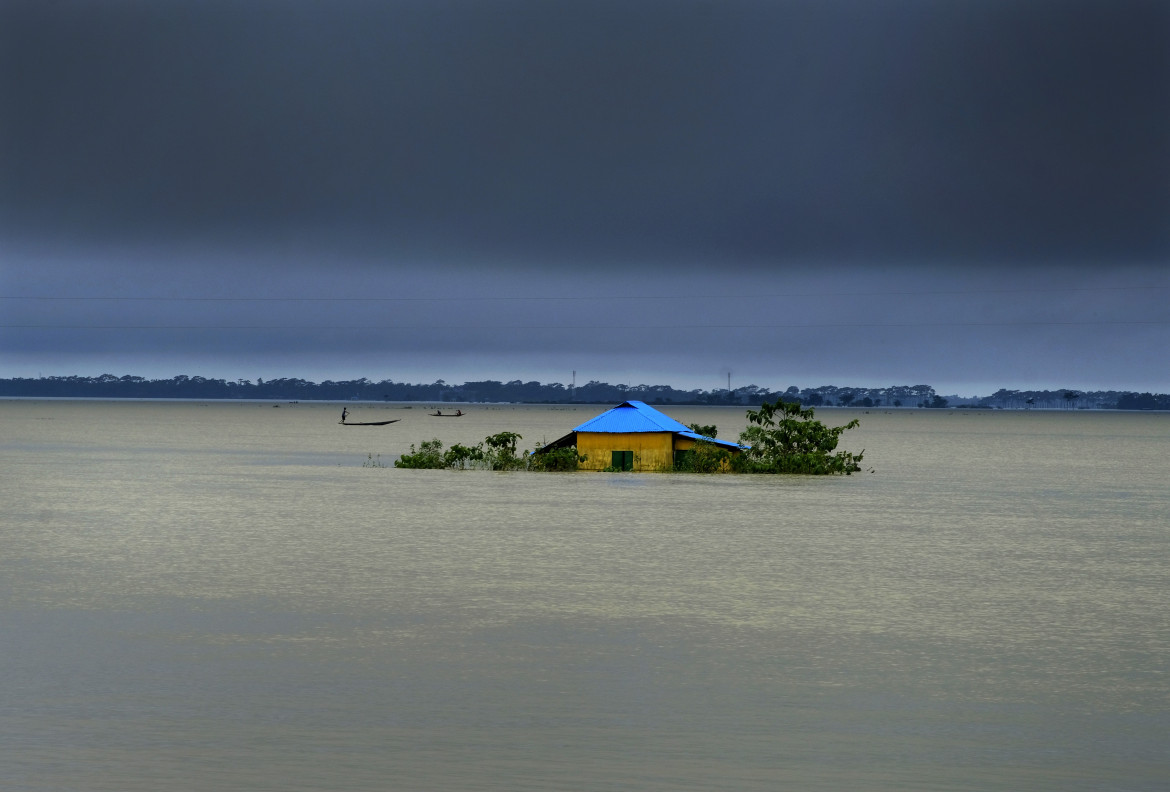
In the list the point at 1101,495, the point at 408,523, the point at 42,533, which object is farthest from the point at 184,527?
the point at 1101,495

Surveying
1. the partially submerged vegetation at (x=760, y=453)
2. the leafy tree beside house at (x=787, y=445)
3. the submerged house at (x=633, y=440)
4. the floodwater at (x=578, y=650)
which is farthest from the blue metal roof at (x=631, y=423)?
the floodwater at (x=578, y=650)

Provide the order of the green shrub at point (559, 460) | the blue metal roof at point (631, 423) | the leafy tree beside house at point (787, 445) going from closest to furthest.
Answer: the blue metal roof at point (631, 423) < the green shrub at point (559, 460) < the leafy tree beside house at point (787, 445)

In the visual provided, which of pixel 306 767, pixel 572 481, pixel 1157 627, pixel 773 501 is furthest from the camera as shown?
pixel 572 481

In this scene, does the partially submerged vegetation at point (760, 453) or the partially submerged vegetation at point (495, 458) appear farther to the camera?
the partially submerged vegetation at point (495, 458)

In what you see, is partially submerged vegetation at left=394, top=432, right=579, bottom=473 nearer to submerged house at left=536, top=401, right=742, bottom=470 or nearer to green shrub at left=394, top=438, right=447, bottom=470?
green shrub at left=394, top=438, right=447, bottom=470

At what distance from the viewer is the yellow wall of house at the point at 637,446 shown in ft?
247

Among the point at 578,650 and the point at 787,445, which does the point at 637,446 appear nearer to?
the point at 787,445

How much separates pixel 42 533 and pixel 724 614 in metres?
26.9

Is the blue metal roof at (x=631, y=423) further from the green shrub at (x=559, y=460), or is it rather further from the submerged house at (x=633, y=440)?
the green shrub at (x=559, y=460)

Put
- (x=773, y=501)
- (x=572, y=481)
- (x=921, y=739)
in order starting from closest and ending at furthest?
1. (x=921, y=739)
2. (x=773, y=501)
3. (x=572, y=481)

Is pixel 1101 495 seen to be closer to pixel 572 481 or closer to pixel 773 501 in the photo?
pixel 773 501

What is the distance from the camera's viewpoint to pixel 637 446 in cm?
7562

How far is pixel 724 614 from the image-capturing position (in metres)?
28.3

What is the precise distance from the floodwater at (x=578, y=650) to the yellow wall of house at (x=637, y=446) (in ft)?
68.3
